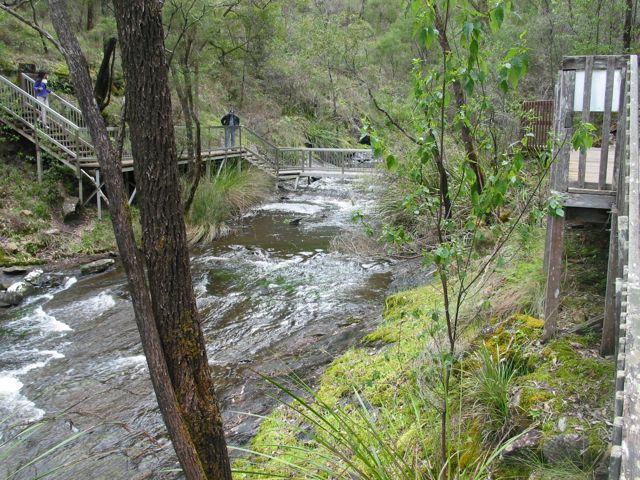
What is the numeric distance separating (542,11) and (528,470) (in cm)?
1945

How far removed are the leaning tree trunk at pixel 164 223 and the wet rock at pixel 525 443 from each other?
1639 millimetres

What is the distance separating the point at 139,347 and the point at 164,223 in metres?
4.99

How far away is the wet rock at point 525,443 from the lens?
314 centimetres

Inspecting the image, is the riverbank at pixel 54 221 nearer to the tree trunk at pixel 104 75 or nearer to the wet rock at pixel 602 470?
the tree trunk at pixel 104 75

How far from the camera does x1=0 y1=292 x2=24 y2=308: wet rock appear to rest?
9.02m

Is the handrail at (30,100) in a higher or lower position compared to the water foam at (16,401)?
higher

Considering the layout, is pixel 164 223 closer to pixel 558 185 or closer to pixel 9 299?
pixel 558 185

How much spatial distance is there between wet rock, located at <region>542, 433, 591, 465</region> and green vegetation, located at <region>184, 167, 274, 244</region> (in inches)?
432

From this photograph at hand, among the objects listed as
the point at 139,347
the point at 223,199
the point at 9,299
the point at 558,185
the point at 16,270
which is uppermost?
the point at 558,185

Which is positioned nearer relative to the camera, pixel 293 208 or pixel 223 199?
pixel 223 199

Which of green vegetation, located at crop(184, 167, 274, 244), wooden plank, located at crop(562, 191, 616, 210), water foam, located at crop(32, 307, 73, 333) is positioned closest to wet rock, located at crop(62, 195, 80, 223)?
green vegetation, located at crop(184, 167, 274, 244)

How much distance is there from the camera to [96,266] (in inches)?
428

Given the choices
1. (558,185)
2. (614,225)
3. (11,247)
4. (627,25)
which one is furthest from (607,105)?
(11,247)

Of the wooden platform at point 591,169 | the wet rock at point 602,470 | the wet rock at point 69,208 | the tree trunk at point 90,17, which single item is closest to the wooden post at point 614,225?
the wooden platform at point 591,169
